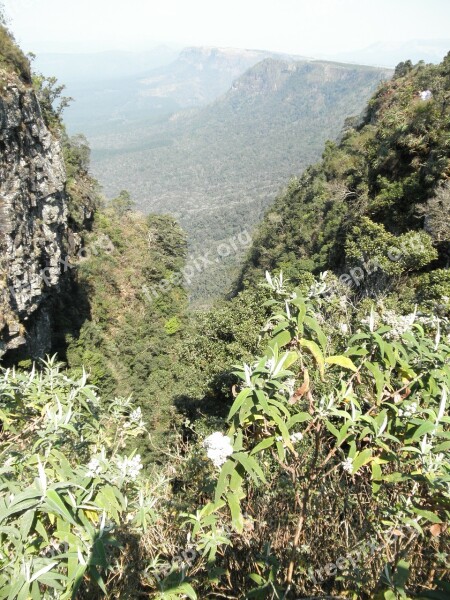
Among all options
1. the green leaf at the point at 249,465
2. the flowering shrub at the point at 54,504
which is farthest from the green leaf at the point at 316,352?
the flowering shrub at the point at 54,504

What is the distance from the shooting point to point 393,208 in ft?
46.9

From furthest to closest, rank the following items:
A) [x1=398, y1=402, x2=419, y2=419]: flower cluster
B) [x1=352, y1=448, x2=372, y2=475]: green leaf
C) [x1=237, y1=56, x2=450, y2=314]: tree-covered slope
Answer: [x1=237, y1=56, x2=450, y2=314]: tree-covered slope, [x1=398, y1=402, x2=419, y2=419]: flower cluster, [x1=352, y1=448, x2=372, y2=475]: green leaf

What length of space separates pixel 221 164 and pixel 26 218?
14751 cm

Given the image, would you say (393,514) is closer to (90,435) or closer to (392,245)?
(90,435)

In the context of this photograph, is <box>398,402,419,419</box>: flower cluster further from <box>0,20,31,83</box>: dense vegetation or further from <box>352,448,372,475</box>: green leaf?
<box>0,20,31,83</box>: dense vegetation

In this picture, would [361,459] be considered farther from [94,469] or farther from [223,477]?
[94,469]

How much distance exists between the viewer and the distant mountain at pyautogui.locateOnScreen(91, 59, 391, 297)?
289ft

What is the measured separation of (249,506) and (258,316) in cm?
758

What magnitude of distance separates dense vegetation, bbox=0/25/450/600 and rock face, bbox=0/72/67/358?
2206 mm

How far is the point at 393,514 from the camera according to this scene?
73.1 inches

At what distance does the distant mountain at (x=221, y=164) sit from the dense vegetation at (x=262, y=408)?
94.3 feet

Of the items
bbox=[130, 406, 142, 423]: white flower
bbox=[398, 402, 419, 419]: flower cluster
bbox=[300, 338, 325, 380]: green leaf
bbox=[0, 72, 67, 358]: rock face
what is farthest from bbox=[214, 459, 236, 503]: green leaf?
bbox=[0, 72, 67, 358]: rock face

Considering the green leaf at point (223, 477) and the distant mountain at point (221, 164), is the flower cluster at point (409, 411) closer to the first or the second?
the green leaf at point (223, 477)

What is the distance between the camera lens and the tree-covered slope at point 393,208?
11.3 metres
